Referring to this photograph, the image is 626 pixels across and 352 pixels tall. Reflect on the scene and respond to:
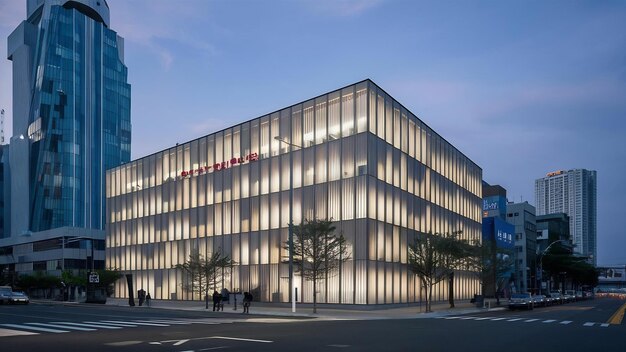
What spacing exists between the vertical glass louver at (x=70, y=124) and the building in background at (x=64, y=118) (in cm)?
22

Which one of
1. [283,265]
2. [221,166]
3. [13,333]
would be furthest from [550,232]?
[13,333]

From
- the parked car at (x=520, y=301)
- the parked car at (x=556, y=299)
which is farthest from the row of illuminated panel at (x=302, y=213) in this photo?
the parked car at (x=556, y=299)

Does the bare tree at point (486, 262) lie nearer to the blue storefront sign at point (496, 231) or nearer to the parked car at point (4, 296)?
the blue storefront sign at point (496, 231)

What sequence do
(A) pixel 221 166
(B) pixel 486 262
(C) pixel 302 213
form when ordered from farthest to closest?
1. (A) pixel 221 166
2. (B) pixel 486 262
3. (C) pixel 302 213

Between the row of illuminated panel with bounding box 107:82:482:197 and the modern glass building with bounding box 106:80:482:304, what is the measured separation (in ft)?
0.42

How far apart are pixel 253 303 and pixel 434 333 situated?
1359 inches

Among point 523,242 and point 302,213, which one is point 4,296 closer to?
point 302,213

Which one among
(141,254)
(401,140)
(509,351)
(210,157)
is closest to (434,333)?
(509,351)

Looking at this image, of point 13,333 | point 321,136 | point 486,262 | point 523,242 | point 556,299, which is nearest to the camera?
point 13,333

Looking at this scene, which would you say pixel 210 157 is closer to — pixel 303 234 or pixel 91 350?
pixel 303 234

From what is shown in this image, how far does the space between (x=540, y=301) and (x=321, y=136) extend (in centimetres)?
2826

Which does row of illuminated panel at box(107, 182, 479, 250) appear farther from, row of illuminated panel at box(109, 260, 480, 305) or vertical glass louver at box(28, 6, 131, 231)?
vertical glass louver at box(28, 6, 131, 231)

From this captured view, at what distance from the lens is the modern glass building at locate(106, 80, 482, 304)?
4788 centimetres

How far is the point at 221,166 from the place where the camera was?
6206 centimetres
